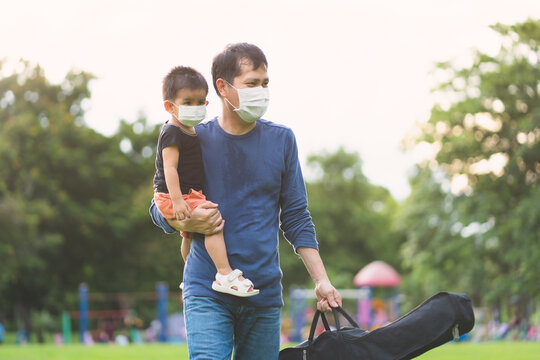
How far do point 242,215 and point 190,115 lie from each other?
0.52m

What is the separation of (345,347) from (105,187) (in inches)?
1349

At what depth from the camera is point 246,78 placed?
343cm

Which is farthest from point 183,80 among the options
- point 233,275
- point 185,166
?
point 233,275

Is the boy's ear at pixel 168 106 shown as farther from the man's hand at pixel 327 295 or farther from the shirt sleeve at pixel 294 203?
the man's hand at pixel 327 295

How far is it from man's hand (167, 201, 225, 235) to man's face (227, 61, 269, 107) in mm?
482

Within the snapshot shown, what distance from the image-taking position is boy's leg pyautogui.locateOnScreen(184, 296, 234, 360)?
10.7ft

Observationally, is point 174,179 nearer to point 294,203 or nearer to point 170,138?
point 170,138

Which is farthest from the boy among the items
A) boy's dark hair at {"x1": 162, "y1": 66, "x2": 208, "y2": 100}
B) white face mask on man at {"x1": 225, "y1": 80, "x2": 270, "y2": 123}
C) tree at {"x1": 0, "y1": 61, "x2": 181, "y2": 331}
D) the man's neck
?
tree at {"x1": 0, "y1": 61, "x2": 181, "y2": 331}

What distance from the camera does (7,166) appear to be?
31.8 meters

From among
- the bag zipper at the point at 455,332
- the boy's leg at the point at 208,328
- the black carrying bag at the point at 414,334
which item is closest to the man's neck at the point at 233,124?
the boy's leg at the point at 208,328

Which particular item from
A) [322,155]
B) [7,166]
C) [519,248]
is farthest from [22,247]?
[322,155]

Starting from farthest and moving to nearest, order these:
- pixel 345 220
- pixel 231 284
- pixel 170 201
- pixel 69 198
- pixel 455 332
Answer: pixel 345 220
pixel 69 198
pixel 170 201
pixel 455 332
pixel 231 284

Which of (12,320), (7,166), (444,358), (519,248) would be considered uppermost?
(7,166)

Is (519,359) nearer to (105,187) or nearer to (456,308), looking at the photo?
(456,308)
